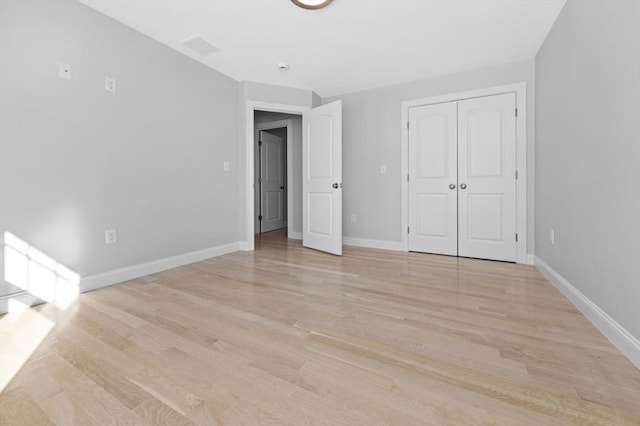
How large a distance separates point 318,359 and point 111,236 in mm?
2173

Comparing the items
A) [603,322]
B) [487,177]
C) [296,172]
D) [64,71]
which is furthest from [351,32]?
[603,322]

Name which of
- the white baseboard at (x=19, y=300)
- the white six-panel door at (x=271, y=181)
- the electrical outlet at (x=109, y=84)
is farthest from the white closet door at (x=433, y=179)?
the white baseboard at (x=19, y=300)

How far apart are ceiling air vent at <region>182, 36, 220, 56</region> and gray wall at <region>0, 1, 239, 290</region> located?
0.68ft

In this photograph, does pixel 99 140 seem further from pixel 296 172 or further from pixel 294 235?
pixel 294 235

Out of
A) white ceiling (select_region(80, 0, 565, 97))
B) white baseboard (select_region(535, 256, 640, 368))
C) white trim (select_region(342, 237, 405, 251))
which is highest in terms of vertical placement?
white ceiling (select_region(80, 0, 565, 97))

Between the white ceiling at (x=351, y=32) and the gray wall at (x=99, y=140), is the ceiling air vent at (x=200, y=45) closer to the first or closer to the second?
the white ceiling at (x=351, y=32)

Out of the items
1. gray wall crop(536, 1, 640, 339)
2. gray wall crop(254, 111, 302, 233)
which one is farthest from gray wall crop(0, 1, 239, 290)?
gray wall crop(536, 1, 640, 339)

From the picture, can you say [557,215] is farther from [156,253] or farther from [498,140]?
[156,253]

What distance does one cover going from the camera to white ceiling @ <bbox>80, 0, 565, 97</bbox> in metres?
2.27

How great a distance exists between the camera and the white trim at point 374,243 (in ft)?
12.7

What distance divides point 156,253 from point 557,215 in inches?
144

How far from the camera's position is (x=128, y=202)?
2.57 m

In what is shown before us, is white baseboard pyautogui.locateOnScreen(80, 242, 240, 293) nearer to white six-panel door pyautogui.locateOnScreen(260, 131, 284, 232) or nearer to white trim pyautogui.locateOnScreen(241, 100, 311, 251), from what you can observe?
white trim pyautogui.locateOnScreen(241, 100, 311, 251)

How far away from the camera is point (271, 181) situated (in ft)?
19.3
